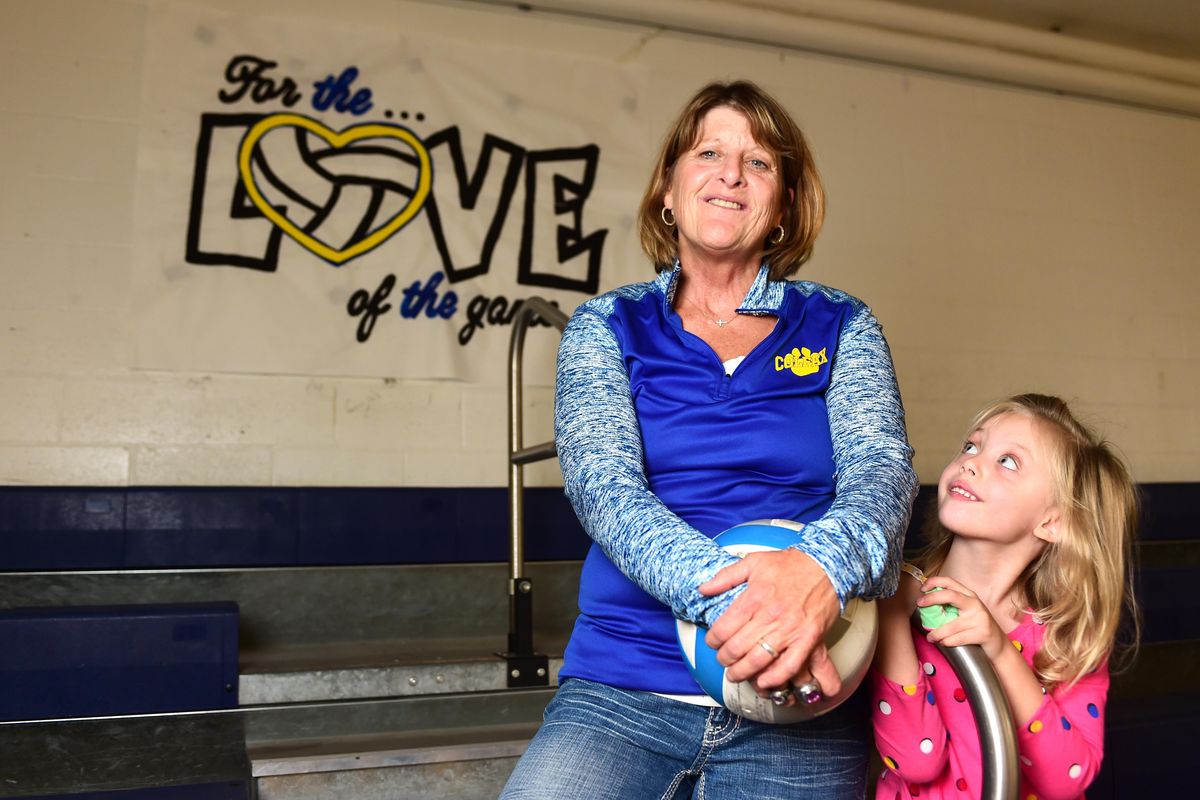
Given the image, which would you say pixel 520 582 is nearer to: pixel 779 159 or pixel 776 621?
pixel 779 159

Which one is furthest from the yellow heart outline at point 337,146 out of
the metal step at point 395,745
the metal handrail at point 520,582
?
the metal step at point 395,745

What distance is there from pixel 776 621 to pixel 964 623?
0.23m

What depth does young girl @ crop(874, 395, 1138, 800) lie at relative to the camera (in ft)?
3.89

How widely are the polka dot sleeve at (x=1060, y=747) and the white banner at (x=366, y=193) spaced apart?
8.01 feet

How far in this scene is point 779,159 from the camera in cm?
143

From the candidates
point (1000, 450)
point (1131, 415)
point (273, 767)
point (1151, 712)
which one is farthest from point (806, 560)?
point (1131, 415)

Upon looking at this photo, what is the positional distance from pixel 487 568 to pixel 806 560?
7.70ft

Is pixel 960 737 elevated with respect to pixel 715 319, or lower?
lower

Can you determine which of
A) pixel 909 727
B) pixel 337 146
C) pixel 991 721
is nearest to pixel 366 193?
pixel 337 146

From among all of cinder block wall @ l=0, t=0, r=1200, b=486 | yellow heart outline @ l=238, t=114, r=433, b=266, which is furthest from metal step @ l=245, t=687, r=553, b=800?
yellow heart outline @ l=238, t=114, r=433, b=266

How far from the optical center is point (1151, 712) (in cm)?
257

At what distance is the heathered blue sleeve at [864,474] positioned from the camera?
1060 millimetres

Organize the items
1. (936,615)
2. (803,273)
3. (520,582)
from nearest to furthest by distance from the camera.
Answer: (936,615) → (520,582) → (803,273)

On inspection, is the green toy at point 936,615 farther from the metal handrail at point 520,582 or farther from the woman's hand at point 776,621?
the metal handrail at point 520,582
